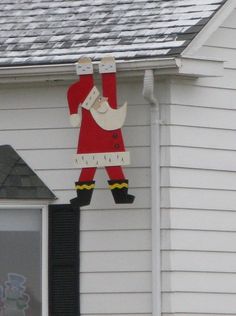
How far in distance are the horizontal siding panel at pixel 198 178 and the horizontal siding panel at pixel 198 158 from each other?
0.05 meters

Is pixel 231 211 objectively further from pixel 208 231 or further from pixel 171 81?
pixel 171 81

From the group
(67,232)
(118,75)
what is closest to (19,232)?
(67,232)

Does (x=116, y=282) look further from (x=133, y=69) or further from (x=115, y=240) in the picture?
(x=133, y=69)

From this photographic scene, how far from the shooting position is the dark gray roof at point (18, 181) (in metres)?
13.5

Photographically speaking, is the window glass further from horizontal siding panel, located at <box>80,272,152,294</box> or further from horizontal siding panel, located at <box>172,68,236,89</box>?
horizontal siding panel, located at <box>172,68,236,89</box>

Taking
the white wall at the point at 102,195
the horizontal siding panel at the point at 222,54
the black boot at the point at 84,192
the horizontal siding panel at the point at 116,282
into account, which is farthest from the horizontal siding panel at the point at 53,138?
the horizontal siding panel at the point at 116,282

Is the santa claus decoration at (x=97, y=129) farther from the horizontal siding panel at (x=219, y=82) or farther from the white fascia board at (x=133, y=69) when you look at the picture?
the horizontal siding panel at (x=219, y=82)

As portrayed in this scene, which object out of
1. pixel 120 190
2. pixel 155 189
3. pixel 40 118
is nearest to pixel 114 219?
pixel 120 190

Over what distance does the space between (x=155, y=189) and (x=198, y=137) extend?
2.30ft

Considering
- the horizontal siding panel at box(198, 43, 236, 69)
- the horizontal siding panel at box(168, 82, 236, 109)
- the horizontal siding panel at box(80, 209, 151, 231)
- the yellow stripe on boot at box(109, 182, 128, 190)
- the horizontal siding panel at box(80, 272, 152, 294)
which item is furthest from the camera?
the horizontal siding panel at box(198, 43, 236, 69)

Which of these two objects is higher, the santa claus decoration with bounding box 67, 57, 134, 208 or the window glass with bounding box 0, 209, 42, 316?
the santa claus decoration with bounding box 67, 57, 134, 208

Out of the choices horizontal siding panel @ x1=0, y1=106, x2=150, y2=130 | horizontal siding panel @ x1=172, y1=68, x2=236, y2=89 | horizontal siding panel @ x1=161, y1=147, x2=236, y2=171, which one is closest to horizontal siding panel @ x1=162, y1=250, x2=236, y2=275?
horizontal siding panel @ x1=161, y1=147, x2=236, y2=171

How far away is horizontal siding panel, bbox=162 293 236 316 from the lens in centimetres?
1298

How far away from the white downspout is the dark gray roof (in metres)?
1.04
